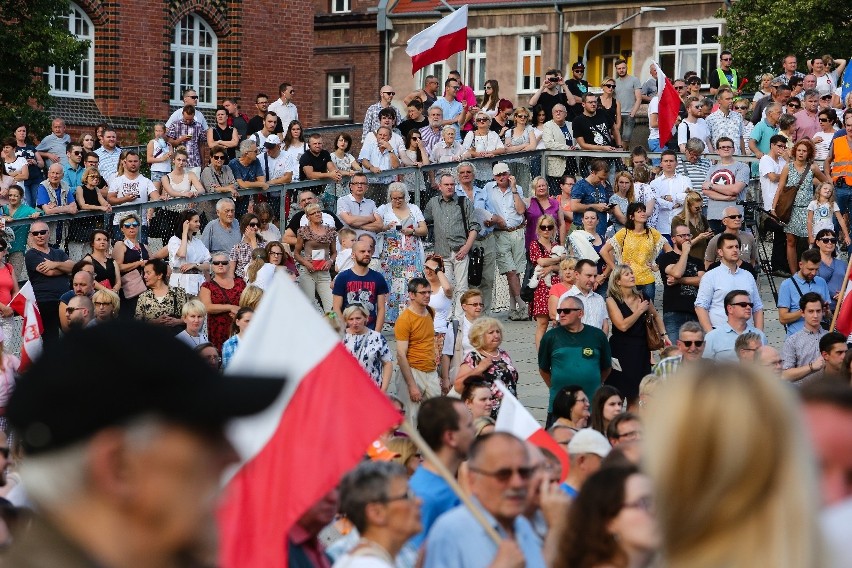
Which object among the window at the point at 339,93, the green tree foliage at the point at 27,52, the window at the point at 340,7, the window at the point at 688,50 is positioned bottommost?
the green tree foliage at the point at 27,52

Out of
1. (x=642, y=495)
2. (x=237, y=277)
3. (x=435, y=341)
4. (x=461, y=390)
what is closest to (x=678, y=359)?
(x=461, y=390)

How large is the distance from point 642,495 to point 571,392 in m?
6.60

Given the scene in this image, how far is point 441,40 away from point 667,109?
4.22 meters

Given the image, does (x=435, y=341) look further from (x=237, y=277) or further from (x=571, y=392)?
(x=571, y=392)

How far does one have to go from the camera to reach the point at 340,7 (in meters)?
58.9

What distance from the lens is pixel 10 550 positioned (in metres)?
2.27

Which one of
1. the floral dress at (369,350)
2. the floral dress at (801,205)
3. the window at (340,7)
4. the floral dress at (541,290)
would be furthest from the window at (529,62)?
the floral dress at (369,350)

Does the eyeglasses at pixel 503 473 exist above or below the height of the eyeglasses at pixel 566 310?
below

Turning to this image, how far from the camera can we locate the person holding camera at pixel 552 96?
2445cm

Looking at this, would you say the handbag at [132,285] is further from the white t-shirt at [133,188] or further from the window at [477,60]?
the window at [477,60]

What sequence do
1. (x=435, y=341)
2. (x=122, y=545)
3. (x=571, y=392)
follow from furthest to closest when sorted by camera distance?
(x=435, y=341), (x=571, y=392), (x=122, y=545)

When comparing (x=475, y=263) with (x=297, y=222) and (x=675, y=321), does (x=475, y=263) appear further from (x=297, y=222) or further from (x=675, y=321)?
(x=675, y=321)

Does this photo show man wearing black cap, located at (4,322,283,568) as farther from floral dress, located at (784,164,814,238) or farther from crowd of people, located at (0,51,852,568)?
floral dress, located at (784,164,814,238)

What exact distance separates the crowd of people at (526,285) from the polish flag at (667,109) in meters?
0.21
